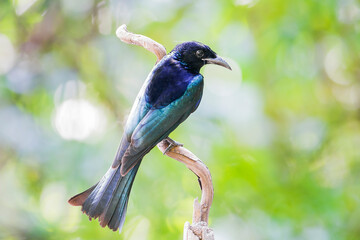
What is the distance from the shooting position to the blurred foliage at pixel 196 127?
2.76 meters

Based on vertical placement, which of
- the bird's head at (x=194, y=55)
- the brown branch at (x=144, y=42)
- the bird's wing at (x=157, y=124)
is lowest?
the bird's wing at (x=157, y=124)

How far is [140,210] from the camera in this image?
275 centimetres

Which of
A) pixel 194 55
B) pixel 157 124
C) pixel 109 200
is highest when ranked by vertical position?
pixel 194 55

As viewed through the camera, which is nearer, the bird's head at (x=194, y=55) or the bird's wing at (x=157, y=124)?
the bird's wing at (x=157, y=124)

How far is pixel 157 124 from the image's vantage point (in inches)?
61.9

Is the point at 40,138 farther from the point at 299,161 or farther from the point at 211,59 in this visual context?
the point at 299,161

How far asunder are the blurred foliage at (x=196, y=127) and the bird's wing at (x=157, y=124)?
3.61 feet

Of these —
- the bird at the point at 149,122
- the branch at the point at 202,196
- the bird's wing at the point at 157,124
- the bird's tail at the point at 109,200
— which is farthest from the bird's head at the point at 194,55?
the bird's tail at the point at 109,200

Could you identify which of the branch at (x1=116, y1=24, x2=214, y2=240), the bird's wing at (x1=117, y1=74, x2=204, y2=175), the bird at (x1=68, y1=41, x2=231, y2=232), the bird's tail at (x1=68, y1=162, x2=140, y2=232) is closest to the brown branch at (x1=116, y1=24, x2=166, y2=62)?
the bird at (x1=68, y1=41, x2=231, y2=232)

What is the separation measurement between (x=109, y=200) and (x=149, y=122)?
29cm

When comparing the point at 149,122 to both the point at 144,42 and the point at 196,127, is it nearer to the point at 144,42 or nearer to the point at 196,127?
the point at 144,42

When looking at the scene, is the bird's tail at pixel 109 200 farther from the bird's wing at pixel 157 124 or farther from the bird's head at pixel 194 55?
the bird's head at pixel 194 55

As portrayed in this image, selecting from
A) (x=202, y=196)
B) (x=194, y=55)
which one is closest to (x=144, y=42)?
(x=194, y=55)

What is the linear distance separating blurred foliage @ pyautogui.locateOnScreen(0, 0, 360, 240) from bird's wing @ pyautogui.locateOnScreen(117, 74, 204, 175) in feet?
3.61
